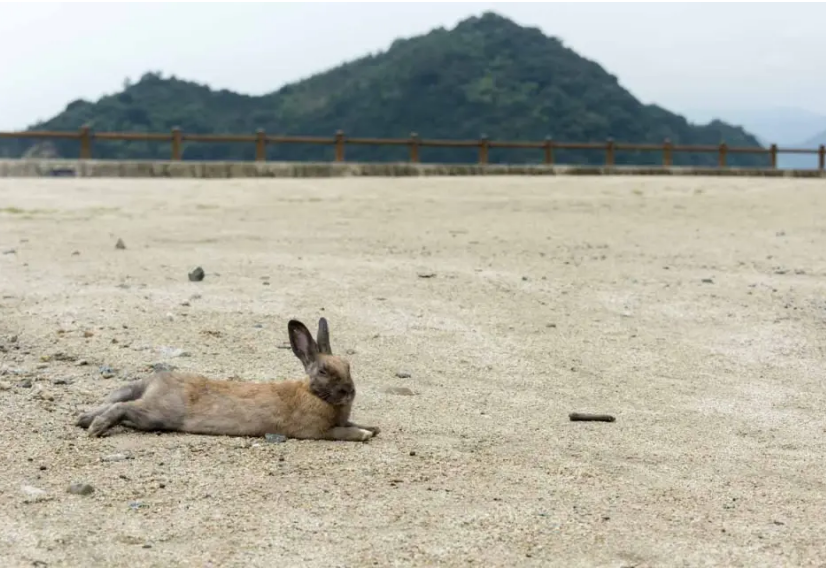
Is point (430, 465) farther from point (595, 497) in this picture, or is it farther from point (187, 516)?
point (187, 516)

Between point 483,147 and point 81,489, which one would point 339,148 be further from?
point 81,489

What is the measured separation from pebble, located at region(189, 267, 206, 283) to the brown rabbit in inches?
160

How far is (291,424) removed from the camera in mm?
5137

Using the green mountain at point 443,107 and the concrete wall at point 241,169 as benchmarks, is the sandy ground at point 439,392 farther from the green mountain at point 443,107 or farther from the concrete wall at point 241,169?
the green mountain at point 443,107

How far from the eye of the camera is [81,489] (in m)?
4.27

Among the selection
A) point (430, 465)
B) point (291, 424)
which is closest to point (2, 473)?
point (291, 424)

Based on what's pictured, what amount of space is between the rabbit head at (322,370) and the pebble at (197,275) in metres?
4.20

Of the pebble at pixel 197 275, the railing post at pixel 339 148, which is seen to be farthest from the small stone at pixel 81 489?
the railing post at pixel 339 148

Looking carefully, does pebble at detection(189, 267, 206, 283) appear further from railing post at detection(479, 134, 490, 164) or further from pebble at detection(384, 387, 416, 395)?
railing post at detection(479, 134, 490, 164)

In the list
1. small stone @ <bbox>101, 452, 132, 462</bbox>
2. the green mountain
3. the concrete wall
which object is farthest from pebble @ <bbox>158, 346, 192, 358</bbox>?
the green mountain

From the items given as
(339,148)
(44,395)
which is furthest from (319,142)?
(44,395)

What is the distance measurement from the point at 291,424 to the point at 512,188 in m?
16.6

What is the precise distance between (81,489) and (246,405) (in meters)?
1.03

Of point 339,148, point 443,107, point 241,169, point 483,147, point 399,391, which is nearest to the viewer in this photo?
point 399,391
